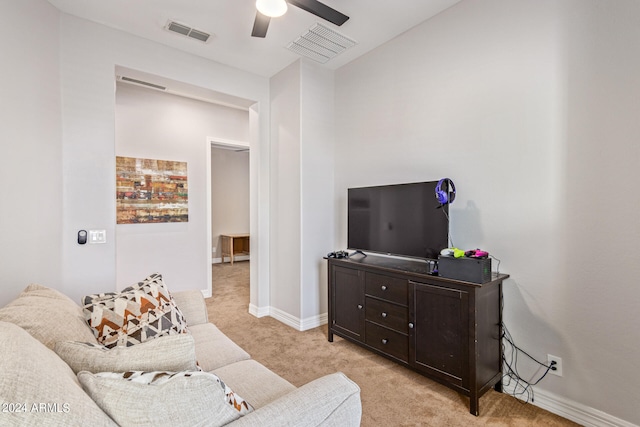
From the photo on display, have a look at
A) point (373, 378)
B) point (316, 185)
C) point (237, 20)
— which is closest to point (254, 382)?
point (373, 378)

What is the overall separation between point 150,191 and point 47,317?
314 cm

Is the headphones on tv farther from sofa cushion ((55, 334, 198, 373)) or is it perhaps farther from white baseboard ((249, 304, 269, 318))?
white baseboard ((249, 304, 269, 318))

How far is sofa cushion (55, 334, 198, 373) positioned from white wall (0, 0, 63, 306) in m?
1.33

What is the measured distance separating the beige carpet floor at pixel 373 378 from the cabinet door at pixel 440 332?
17 cm

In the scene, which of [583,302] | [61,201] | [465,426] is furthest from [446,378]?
[61,201]

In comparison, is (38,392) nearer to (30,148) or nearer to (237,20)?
(30,148)

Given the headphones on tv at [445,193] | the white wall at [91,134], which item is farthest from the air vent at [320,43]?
the headphones on tv at [445,193]

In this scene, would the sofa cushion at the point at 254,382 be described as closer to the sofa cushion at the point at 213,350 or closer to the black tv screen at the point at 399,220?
the sofa cushion at the point at 213,350

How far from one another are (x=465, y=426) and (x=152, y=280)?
2.09 metres

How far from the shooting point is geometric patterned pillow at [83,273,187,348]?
4.96 feet

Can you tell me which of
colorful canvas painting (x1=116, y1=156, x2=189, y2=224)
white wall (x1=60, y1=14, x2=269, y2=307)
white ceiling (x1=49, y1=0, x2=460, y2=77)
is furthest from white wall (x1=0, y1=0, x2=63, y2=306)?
colorful canvas painting (x1=116, y1=156, x2=189, y2=224)

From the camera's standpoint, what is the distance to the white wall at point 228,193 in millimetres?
7358

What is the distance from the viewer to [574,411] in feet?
6.18

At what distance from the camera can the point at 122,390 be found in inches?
33.0
